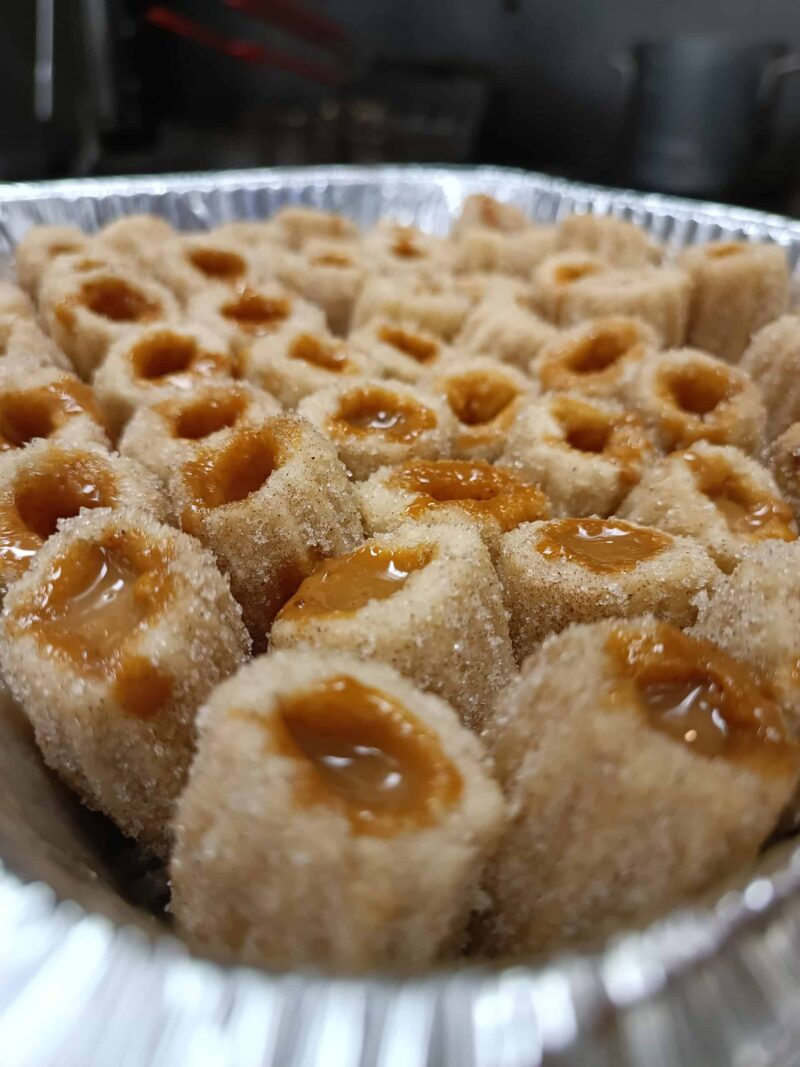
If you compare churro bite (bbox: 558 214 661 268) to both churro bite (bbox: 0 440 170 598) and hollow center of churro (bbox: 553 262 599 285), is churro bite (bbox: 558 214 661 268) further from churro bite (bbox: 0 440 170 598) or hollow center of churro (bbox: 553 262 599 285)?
churro bite (bbox: 0 440 170 598)

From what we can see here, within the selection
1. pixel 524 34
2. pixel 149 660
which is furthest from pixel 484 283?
pixel 524 34

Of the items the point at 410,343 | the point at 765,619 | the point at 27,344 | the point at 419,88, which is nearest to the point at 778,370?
the point at 410,343

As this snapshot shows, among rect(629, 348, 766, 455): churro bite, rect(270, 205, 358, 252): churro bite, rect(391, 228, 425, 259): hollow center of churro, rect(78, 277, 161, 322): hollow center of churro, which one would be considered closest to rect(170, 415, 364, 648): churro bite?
rect(629, 348, 766, 455): churro bite

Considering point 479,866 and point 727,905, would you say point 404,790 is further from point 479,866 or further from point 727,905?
point 727,905

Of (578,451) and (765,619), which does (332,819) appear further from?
(578,451)

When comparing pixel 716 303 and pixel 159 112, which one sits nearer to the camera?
pixel 716 303
